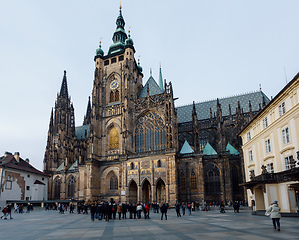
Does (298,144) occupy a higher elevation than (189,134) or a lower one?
lower

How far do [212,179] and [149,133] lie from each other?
1388 centimetres

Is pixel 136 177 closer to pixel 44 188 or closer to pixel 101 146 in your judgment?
pixel 101 146

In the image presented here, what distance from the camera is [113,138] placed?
167 feet

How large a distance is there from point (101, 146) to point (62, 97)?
1079 inches

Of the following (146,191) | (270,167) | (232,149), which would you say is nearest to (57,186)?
(146,191)

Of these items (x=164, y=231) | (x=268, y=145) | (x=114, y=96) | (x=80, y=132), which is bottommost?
(x=164, y=231)

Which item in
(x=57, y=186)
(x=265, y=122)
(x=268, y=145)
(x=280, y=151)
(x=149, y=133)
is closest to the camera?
(x=280, y=151)

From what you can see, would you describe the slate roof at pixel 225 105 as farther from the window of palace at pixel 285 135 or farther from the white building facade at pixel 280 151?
the window of palace at pixel 285 135

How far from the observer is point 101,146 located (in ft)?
167

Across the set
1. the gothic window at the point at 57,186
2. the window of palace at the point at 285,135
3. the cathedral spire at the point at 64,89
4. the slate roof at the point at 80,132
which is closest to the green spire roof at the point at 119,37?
the cathedral spire at the point at 64,89

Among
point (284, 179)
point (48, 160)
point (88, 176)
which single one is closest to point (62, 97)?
point (48, 160)

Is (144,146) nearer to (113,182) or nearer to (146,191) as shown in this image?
(146,191)

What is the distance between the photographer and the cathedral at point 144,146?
4175cm

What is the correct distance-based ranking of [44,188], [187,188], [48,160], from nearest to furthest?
[187,188] → [44,188] → [48,160]
